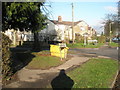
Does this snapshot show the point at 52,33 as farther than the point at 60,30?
Yes

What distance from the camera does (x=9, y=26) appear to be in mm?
10555

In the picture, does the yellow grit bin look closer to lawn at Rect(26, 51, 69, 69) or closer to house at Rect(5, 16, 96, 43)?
lawn at Rect(26, 51, 69, 69)

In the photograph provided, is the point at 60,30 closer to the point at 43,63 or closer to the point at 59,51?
the point at 59,51

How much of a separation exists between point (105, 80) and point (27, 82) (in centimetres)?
297

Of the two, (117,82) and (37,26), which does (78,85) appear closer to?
(117,82)

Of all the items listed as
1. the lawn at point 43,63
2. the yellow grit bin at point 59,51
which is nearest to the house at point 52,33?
the yellow grit bin at point 59,51

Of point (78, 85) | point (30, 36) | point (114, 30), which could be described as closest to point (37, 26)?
point (78, 85)

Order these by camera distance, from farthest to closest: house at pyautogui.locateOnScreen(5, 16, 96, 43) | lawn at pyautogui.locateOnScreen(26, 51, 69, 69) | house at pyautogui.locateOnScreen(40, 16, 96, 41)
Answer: house at pyautogui.locateOnScreen(40, 16, 96, 41), house at pyautogui.locateOnScreen(5, 16, 96, 43), lawn at pyautogui.locateOnScreen(26, 51, 69, 69)

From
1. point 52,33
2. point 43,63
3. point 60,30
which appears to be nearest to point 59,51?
point 43,63

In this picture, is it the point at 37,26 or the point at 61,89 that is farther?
the point at 37,26

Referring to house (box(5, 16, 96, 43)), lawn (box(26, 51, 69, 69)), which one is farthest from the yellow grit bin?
house (box(5, 16, 96, 43))

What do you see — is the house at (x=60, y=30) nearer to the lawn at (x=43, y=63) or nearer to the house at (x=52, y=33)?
the house at (x=52, y=33)

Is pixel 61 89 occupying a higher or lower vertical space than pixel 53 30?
lower

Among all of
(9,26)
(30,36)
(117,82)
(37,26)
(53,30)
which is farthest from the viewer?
(53,30)
